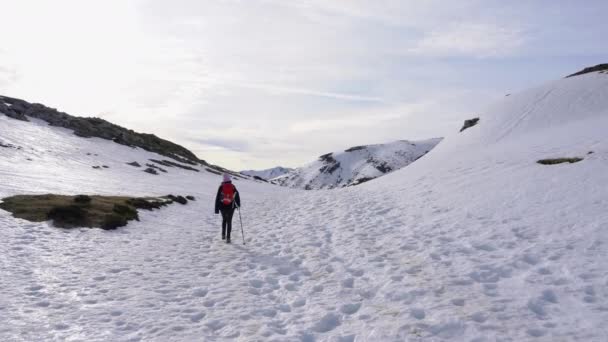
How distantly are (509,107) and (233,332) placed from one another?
42477 millimetres

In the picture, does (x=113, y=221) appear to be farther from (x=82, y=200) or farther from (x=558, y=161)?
(x=558, y=161)

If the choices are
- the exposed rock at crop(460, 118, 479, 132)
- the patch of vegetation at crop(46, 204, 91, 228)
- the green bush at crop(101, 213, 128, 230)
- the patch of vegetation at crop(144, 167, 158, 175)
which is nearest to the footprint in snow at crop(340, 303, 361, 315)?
the green bush at crop(101, 213, 128, 230)

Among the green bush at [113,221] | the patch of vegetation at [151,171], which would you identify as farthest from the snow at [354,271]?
the patch of vegetation at [151,171]

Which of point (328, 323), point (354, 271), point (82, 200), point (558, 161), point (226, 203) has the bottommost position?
point (328, 323)

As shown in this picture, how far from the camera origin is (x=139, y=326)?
24.0 ft

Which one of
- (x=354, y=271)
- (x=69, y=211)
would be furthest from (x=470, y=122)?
(x=69, y=211)

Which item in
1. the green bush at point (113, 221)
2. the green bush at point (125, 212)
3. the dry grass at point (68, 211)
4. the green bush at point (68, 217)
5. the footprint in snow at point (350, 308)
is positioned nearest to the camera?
the footprint in snow at point (350, 308)

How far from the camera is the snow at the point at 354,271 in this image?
704cm

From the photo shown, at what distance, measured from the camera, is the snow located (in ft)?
23.1

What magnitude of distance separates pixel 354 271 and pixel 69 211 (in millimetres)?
13301

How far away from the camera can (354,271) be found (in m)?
10.7

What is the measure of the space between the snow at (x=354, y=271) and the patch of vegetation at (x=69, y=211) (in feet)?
2.35

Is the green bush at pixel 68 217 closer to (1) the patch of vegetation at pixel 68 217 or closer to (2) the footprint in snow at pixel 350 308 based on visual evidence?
(1) the patch of vegetation at pixel 68 217

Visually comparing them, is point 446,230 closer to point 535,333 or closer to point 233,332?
point 535,333
